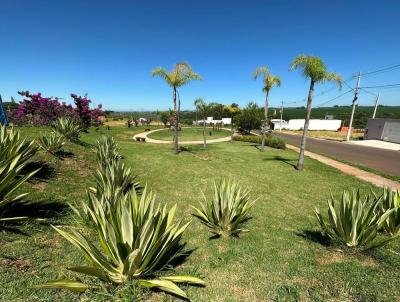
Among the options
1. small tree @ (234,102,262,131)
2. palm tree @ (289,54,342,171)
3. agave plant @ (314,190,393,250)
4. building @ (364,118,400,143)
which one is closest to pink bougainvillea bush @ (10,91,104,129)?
palm tree @ (289,54,342,171)

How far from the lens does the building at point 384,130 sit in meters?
30.1

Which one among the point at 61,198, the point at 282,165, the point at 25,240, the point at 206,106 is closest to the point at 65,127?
the point at 61,198

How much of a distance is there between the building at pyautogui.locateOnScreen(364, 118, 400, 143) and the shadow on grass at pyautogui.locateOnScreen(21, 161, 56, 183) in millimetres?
36940

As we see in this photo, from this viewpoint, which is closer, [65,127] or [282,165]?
[65,127]

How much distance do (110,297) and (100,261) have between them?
394mm

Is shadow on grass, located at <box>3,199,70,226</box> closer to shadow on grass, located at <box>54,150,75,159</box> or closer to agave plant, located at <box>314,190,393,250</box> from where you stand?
shadow on grass, located at <box>54,150,75,159</box>

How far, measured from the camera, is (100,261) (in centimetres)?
273

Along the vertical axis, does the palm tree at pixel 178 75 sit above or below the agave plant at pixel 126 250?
above

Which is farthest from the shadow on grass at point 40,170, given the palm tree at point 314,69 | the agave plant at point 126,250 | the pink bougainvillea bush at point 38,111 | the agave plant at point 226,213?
the pink bougainvillea bush at point 38,111

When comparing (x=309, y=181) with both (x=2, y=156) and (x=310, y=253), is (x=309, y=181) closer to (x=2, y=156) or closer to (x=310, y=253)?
(x=310, y=253)

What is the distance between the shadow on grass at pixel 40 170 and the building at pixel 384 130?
3694cm

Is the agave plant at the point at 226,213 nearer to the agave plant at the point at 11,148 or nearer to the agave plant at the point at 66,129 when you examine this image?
the agave plant at the point at 11,148

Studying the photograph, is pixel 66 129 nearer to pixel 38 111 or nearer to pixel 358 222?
pixel 38 111

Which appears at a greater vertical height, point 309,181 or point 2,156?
point 2,156
